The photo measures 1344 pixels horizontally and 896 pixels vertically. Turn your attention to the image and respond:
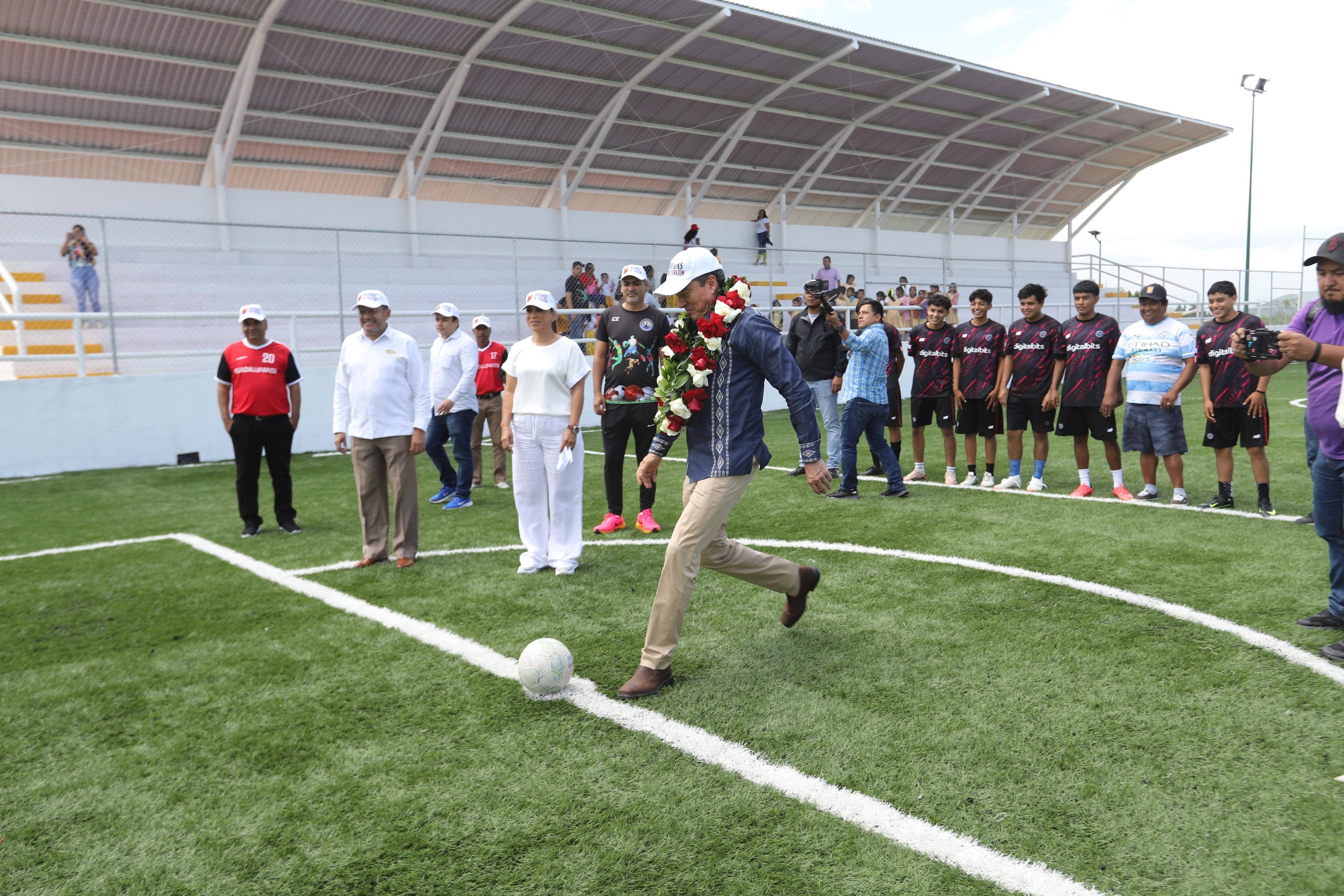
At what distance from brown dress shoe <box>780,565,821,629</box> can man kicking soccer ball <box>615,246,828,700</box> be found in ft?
1.88

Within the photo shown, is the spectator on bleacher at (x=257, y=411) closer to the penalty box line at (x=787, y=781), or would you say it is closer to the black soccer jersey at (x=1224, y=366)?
the penalty box line at (x=787, y=781)

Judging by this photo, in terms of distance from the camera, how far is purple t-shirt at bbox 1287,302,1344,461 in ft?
14.6

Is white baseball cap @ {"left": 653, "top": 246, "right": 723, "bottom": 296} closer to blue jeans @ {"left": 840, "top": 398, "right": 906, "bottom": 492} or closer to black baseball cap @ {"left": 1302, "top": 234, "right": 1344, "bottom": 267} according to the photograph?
black baseball cap @ {"left": 1302, "top": 234, "right": 1344, "bottom": 267}

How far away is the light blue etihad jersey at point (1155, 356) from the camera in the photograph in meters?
8.30

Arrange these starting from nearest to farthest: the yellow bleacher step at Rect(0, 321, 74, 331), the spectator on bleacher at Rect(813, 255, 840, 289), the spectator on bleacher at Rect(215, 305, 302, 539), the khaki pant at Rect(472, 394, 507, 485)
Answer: the spectator on bleacher at Rect(215, 305, 302, 539)
the khaki pant at Rect(472, 394, 507, 485)
the yellow bleacher step at Rect(0, 321, 74, 331)
the spectator on bleacher at Rect(813, 255, 840, 289)

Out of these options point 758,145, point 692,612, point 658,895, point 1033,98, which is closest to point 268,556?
point 692,612

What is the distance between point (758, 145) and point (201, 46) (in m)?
16.9

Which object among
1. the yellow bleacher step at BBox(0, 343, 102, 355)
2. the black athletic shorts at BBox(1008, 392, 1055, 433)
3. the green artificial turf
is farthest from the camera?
the yellow bleacher step at BBox(0, 343, 102, 355)

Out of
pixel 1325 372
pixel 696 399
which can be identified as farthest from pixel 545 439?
pixel 1325 372

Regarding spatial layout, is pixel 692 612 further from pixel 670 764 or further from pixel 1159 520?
pixel 1159 520

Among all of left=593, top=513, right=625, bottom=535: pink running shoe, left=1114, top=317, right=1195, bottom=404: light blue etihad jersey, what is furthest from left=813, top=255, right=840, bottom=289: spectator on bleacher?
left=593, top=513, right=625, bottom=535: pink running shoe

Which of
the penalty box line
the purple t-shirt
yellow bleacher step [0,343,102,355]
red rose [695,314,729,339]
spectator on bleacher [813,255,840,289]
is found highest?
spectator on bleacher [813,255,840,289]

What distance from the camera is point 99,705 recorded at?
431 cm

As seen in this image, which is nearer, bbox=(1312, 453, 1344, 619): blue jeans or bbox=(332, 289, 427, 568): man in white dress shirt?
bbox=(1312, 453, 1344, 619): blue jeans
